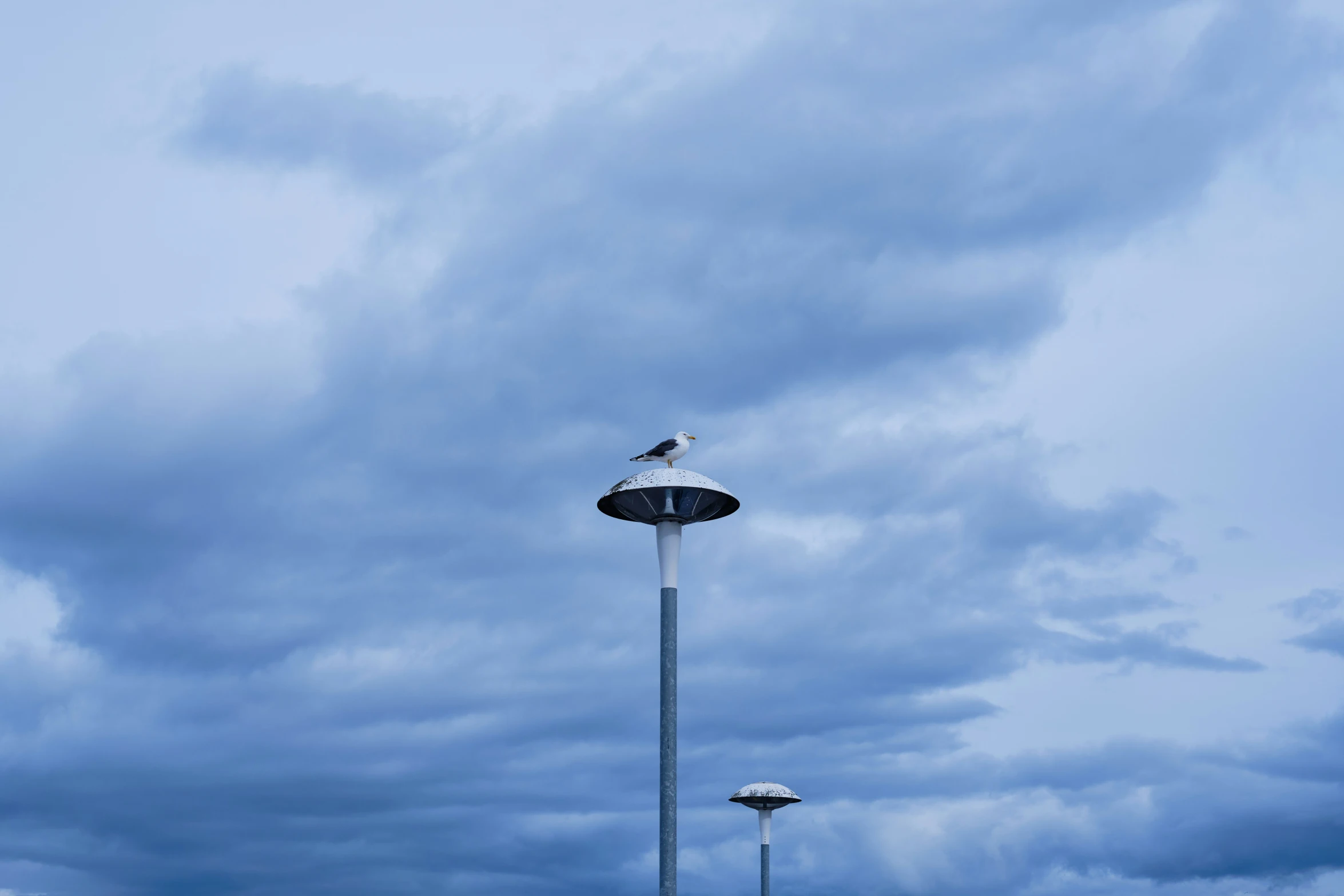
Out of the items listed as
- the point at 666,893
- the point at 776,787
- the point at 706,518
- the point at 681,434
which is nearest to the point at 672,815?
the point at 666,893

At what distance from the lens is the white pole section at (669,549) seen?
19125 millimetres

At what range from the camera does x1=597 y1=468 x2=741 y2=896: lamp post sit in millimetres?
17828

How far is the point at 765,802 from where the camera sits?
38812 mm

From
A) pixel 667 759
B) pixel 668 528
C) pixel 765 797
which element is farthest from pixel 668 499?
pixel 765 797

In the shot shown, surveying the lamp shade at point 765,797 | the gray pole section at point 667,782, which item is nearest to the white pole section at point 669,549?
the gray pole section at point 667,782

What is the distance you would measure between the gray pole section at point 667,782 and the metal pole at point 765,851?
68.5ft

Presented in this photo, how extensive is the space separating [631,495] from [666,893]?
537 centimetres

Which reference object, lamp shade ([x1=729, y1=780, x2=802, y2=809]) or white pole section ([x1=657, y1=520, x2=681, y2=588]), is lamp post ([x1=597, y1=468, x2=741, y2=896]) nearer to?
white pole section ([x1=657, y1=520, x2=681, y2=588])

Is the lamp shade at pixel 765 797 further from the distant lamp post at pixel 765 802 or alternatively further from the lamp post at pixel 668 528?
the lamp post at pixel 668 528

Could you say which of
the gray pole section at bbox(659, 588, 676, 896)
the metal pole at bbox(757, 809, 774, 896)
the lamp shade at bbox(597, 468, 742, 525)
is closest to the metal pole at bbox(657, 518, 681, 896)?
the gray pole section at bbox(659, 588, 676, 896)

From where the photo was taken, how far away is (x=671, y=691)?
709 inches

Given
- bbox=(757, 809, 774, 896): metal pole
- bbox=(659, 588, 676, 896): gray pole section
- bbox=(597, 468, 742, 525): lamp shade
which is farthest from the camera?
bbox=(757, 809, 774, 896): metal pole

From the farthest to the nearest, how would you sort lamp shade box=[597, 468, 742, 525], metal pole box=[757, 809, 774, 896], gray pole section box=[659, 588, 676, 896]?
1. metal pole box=[757, 809, 774, 896]
2. lamp shade box=[597, 468, 742, 525]
3. gray pole section box=[659, 588, 676, 896]

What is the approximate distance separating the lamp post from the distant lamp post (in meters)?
20.4
